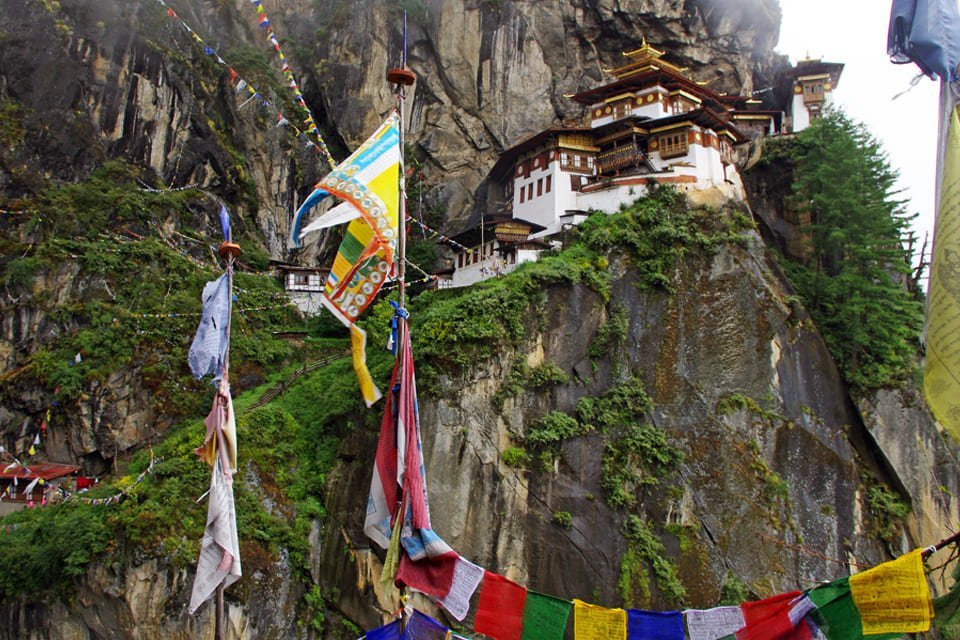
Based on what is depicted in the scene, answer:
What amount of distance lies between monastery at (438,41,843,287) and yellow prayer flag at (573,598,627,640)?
848 inches

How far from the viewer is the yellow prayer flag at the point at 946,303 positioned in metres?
6.86

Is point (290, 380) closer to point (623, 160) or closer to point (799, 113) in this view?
point (623, 160)

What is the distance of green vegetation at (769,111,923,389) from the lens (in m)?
29.6

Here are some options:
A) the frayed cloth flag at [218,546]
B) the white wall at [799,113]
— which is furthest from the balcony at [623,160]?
the frayed cloth flag at [218,546]

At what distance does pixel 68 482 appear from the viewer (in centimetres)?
2394

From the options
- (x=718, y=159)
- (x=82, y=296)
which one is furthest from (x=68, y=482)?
(x=718, y=159)

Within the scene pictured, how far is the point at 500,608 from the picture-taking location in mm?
10547

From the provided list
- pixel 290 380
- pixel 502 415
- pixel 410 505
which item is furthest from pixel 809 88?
pixel 410 505

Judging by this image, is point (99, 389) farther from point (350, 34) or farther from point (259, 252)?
point (350, 34)

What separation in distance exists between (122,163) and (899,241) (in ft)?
112

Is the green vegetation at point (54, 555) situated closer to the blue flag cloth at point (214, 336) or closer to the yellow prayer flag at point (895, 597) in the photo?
the blue flag cloth at point (214, 336)

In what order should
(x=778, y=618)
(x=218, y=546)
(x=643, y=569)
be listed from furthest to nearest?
(x=643, y=569)
(x=218, y=546)
(x=778, y=618)

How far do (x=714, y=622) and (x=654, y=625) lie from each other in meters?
0.84

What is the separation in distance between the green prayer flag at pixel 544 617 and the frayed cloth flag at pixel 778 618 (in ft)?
8.10
